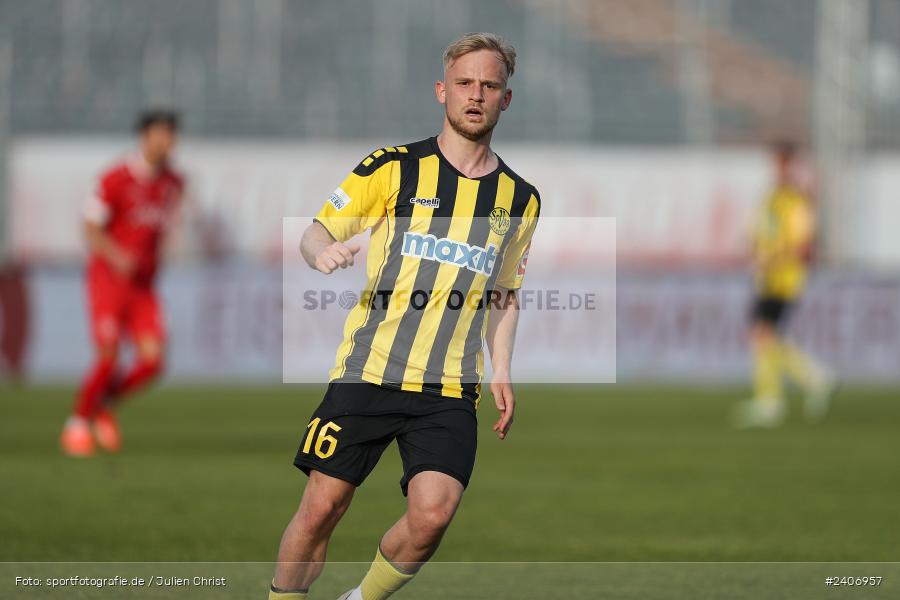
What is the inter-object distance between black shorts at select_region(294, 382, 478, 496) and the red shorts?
6.08 meters

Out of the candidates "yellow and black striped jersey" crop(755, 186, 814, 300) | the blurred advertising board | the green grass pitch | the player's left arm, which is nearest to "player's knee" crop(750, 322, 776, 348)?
"yellow and black striped jersey" crop(755, 186, 814, 300)

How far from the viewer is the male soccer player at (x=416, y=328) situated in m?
4.43

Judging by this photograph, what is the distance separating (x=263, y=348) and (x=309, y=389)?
1.09m

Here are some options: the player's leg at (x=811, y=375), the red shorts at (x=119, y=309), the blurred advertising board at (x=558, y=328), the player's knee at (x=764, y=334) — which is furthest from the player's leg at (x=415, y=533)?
the blurred advertising board at (x=558, y=328)

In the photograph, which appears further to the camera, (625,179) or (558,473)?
(625,179)

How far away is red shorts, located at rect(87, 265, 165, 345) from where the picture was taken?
10.3 m

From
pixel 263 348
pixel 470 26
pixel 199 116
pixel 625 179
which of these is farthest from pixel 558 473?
pixel 470 26

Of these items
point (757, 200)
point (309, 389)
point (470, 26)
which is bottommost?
point (309, 389)

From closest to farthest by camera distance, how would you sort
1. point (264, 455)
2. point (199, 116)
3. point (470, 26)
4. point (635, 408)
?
point (264, 455)
point (635, 408)
point (199, 116)
point (470, 26)

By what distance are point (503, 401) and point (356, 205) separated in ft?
2.54

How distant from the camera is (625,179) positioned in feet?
70.1

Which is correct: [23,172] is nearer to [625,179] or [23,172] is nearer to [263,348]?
[263,348]

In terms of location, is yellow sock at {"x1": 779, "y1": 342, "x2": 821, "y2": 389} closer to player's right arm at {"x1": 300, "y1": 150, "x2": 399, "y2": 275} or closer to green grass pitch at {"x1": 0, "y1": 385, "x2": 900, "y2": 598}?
green grass pitch at {"x1": 0, "y1": 385, "x2": 900, "y2": 598}

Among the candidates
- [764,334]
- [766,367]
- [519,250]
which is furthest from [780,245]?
[519,250]
